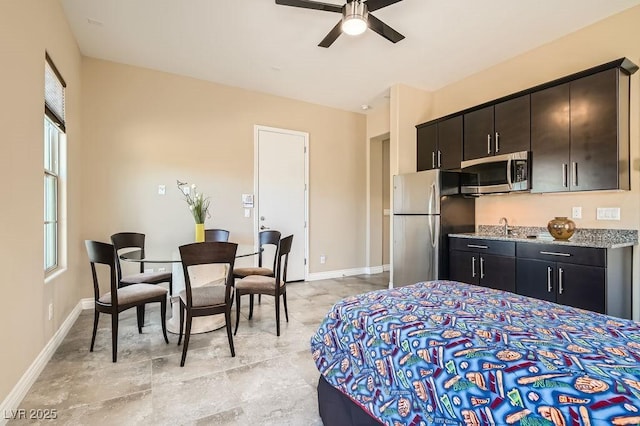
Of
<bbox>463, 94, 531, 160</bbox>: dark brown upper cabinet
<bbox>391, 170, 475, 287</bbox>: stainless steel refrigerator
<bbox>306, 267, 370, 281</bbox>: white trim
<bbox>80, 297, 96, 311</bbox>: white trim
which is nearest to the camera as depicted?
<bbox>463, 94, 531, 160</bbox>: dark brown upper cabinet

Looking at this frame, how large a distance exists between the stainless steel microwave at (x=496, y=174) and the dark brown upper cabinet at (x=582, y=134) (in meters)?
0.11

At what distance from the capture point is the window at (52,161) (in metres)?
2.74

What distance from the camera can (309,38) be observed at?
3.37 m

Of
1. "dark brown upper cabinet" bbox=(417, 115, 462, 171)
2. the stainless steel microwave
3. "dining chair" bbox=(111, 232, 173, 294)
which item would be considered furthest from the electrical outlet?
"dining chair" bbox=(111, 232, 173, 294)

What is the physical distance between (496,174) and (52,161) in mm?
4608

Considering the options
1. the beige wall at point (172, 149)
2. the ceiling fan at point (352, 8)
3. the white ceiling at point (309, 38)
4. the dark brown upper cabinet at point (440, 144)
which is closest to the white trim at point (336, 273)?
the beige wall at point (172, 149)

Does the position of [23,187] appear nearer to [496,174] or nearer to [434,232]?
[434,232]

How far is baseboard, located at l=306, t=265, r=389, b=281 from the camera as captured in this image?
17.6 feet

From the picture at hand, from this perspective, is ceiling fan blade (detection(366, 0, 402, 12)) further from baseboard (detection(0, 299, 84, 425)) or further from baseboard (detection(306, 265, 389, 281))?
baseboard (detection(306, 265, 389, 281))

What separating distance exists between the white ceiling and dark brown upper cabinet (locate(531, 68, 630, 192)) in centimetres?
72

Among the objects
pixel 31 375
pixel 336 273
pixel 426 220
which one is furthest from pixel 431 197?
pixel 31 375

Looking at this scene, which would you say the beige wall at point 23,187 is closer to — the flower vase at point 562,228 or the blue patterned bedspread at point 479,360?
the blue patterned bedspread at point 479,360

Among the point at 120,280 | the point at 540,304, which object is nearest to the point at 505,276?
the point at 540,304

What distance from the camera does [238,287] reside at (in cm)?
300
